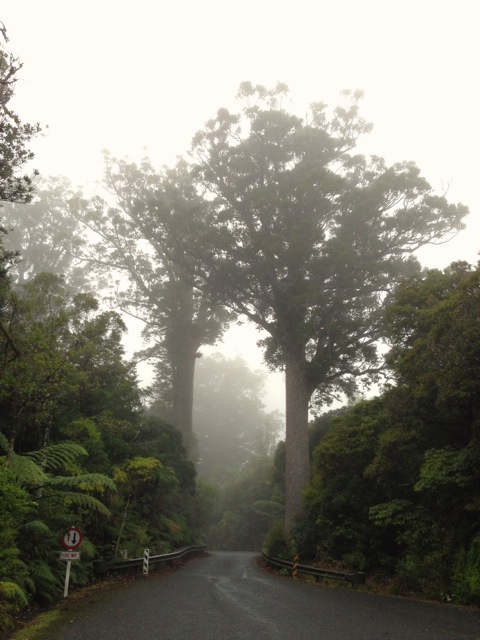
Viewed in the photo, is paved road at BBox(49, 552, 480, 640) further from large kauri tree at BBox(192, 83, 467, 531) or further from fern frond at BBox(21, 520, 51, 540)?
large kauri tree at BBox(192, 83, 467, 531)

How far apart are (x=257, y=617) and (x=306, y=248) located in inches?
713

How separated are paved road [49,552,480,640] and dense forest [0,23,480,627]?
132cm

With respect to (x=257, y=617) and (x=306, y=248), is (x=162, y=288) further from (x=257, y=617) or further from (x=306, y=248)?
(x=257, y=617)

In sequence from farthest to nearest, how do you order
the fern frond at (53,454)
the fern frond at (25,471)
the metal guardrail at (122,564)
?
the metal guardrail at (122,564) < the fern frond at (53,454) < the fern frond at (25,471)

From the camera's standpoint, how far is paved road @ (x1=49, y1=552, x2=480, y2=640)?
759 cm

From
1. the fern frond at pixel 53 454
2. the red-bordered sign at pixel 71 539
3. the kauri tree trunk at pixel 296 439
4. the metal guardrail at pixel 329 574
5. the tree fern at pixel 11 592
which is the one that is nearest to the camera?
the tree fern at pixel 11 592

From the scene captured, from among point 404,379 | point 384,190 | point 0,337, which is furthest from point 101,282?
point 404,379

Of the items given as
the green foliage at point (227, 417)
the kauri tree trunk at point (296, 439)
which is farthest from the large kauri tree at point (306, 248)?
the green foliage at point (227, 417)

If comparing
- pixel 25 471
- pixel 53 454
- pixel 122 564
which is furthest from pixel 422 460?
pixel 25 471

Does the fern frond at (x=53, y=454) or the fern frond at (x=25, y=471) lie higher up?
the fern frond at (x=53, y=454)

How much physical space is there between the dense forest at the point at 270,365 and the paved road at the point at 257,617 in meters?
1.32

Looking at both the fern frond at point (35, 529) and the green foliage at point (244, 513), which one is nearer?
the fern frond at point (35, 529)

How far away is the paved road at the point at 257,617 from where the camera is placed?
299 inches

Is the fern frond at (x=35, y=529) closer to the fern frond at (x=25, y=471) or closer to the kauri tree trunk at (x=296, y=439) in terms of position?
the fern frond at (x=25, y=471)
